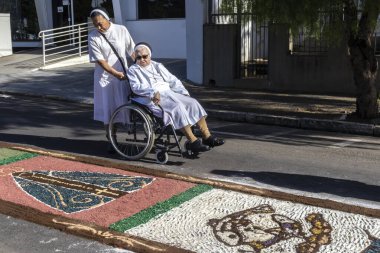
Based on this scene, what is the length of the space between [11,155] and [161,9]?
1396 centimetres

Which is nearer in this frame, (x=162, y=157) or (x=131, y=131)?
(x=162, y=157)

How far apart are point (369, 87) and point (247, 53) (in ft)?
18.1

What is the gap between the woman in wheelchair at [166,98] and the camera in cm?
628

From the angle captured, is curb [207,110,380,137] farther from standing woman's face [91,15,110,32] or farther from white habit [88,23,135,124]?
standing woman's face [91,15,110,32]

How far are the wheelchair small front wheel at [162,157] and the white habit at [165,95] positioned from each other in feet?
1.33

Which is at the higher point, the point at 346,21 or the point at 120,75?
the point at 346,21

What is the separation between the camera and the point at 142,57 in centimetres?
656

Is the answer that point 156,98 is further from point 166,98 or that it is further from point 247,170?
point 247,170

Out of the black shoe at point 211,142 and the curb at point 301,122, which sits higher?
the black shoe at point 211,142

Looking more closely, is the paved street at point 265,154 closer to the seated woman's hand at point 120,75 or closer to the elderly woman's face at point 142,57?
the seated woman's hand at point 120,75

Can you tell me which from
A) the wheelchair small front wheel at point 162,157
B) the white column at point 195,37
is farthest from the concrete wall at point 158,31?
the wheelchair small front wheel at point 162,157

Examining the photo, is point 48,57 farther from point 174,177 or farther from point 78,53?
point 174,177

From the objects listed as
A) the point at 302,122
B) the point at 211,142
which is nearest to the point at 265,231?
the point at 211,142

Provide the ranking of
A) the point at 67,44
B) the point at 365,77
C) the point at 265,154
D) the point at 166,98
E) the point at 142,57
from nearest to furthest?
the point at 166,98 < the point at 142,57 < the point at 265,154 < the point at 365,77 < the point at 67,44
